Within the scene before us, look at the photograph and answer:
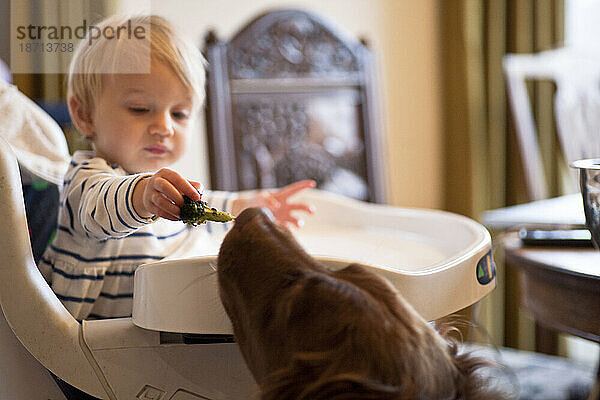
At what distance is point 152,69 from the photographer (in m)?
0.61

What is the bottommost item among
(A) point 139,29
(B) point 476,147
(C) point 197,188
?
(B) point 476,147

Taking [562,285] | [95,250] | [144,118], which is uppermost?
[144,118]

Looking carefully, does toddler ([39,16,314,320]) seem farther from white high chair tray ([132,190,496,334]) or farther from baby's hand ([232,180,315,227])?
baby's hand ([232,180,315,227])

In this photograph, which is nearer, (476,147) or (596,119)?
(596,119)

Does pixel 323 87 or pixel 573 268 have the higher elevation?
pixel 323 87

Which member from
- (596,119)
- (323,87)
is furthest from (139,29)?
(596,119)

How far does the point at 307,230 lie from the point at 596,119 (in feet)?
3.72

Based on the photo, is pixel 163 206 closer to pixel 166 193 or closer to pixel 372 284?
pixel 166 193

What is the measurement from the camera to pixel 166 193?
1.72 ft

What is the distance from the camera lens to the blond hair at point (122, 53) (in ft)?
2.00

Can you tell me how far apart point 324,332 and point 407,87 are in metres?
1.78

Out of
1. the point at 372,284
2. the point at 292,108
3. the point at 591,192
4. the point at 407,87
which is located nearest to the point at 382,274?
the point at 372,284

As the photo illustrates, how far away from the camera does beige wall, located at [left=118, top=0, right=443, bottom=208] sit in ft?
6.70

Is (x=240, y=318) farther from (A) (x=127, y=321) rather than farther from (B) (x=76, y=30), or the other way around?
(B) (x=76, y=30)
